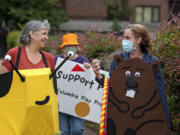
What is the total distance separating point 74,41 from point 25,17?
22.4 metres

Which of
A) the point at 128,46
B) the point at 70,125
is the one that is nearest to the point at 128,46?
the point at 128,46

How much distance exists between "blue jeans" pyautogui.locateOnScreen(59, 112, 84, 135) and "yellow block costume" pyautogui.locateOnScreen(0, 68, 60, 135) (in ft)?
4.78

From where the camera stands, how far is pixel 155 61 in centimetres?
346

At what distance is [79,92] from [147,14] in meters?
31.1

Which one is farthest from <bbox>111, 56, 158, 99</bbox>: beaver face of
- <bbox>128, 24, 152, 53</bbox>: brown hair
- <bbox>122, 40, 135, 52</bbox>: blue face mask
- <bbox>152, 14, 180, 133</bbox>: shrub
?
<bbox>152, 14, 180, 133</bbox>: shrub

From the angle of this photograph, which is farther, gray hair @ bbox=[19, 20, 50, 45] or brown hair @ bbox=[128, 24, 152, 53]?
gray hair @ bbox=[19, 20, 50, 45]

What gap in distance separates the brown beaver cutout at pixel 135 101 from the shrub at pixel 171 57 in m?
0.93

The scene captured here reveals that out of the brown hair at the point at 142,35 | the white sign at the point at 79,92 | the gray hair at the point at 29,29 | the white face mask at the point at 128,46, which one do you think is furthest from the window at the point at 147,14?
the white face mask at the point at 128,46

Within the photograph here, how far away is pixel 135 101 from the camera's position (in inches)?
136

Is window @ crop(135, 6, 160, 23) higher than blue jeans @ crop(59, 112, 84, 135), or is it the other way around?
blue jeans @ crop(59, 112, 84, 135)

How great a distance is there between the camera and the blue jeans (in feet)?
16.7

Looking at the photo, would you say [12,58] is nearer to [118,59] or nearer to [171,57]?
[118,59]

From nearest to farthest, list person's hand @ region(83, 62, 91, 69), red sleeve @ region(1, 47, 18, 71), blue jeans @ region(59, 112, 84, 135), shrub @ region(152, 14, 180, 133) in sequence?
red sleeve @ region(1, 47, 18, 71) < shrub @ region(152, 14, 180, 133) < person's hand @ region(83, 62, 91, 69) < blue jeans @ region(59, 112, 84, 135)

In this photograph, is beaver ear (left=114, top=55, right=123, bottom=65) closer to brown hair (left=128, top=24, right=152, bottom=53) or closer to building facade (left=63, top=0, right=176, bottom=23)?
brown hair (left=128, top=24, right=152, bottom=53)
